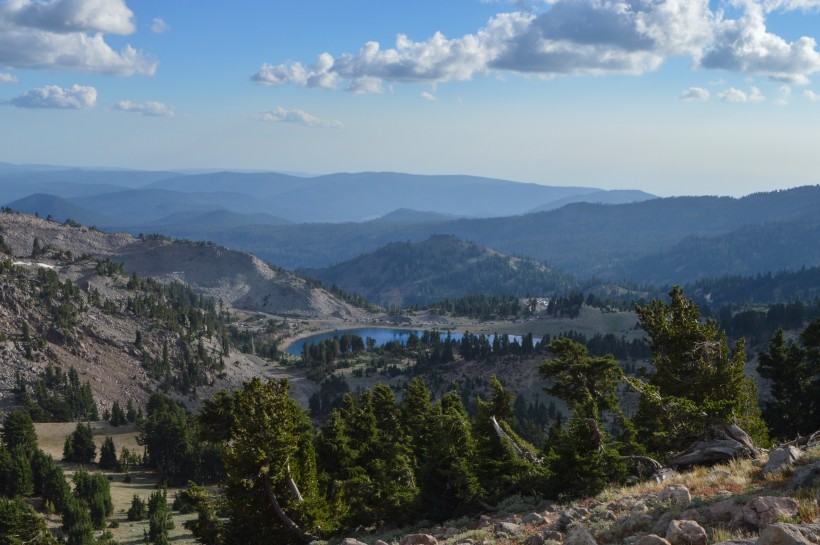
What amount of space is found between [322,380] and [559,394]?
16109cm

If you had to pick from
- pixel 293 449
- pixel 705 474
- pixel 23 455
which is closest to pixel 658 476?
pixel 705 474

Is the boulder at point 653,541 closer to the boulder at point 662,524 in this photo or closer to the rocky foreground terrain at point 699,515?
the rocky foreground terrain at point 699,515

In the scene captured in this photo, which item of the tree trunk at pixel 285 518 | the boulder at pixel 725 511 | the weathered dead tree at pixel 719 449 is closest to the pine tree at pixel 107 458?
the tree trunk at pixel 285 518

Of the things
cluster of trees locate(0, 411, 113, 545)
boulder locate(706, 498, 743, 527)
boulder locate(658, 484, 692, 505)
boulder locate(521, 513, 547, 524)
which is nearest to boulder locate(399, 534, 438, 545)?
boulder locate(521, 513, 547, 524)

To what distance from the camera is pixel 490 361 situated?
18550cm

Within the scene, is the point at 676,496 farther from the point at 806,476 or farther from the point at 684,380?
the point at 684,380

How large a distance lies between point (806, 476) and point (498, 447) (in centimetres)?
1931

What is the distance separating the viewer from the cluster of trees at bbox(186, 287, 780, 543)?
3422 cm

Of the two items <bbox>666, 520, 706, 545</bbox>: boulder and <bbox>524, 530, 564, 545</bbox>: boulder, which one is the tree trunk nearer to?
<bbox>524, 530, 564, 545</bbox>: boulder

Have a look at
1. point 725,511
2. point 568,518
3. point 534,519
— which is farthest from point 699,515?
point 534,519

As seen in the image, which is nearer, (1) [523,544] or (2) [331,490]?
(1) [523,544]

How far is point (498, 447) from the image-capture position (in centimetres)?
3841

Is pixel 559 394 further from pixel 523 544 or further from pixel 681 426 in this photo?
pixel 523 544

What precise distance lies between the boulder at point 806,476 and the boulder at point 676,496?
3224mm
